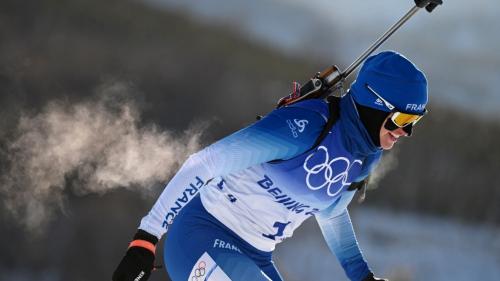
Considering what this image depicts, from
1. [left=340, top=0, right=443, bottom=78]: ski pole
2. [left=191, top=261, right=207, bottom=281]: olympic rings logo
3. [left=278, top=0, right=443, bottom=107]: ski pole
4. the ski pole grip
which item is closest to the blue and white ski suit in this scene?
[left=191, top=261, right=207, bottom=281]: olympic rings logo

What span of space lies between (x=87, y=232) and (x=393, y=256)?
3.74 metres

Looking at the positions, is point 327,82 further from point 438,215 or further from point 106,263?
point 438,215

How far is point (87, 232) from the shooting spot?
23.5 ft

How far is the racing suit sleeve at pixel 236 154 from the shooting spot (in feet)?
9.47

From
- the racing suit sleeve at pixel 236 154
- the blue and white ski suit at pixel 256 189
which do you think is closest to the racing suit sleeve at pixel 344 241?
the blue and white ski suit at pixel 256 189

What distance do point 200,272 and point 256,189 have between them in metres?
0.42

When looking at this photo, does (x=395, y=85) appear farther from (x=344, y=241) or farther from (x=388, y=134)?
(x=344, y=241)

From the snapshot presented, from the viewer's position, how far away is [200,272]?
9.96 feet

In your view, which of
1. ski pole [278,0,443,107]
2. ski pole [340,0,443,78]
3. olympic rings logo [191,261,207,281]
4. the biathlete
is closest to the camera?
the biathlete

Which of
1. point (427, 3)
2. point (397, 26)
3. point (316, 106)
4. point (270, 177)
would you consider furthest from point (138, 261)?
point (427, 3)

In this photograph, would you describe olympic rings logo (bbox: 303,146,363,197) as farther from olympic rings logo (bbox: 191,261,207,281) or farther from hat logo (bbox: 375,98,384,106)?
olympic rings logo (bbox: 191,261,207,281)

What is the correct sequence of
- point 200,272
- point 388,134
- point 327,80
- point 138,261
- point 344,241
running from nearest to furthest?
point 138,261
point 200,272
point 388,134
point 327,80
point 344,241

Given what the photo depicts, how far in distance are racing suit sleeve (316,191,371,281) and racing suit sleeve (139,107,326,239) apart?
71cm

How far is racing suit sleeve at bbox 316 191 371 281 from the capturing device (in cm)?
355
